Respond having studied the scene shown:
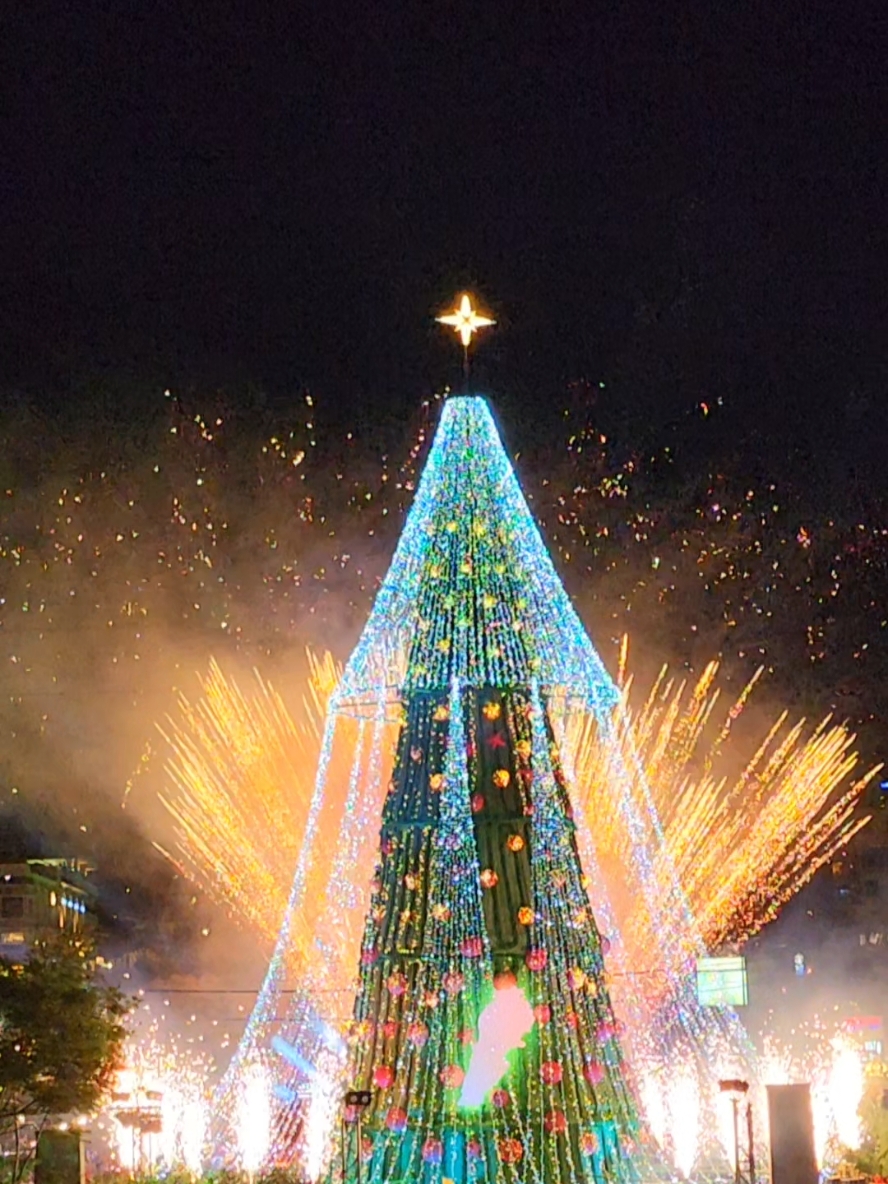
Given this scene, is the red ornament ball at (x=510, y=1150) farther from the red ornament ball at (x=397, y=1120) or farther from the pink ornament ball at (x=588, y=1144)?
the red ornament ball at (x=397, y=1120)

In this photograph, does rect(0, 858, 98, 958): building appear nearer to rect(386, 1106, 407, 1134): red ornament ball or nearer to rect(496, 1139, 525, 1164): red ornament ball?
rect(386, 1106, 407, 1134): red ornament ball

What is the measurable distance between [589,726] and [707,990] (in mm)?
7441

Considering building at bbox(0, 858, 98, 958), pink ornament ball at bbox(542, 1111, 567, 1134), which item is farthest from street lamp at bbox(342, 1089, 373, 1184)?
building at bbox(0, 858, 98, 958)

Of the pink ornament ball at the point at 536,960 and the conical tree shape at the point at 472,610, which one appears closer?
the pink ornament ball at the point at 536,960

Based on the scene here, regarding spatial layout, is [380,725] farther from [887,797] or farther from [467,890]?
[887,797]

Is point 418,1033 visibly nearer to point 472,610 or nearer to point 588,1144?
point 588,1144

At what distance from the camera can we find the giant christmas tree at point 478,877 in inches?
719

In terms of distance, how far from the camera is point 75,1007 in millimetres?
25031

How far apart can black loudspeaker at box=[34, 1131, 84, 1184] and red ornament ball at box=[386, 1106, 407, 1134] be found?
4534mm

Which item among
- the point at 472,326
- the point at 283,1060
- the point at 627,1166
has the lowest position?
the point at 627,1166

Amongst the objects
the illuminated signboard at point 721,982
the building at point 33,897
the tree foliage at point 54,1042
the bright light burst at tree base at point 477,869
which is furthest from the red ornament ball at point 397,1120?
the building at point 33,897

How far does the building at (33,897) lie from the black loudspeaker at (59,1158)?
54.8 m

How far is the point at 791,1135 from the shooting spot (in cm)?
1916

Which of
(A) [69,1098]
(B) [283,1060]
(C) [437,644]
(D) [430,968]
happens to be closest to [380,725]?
(C) [437,644]
